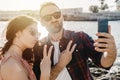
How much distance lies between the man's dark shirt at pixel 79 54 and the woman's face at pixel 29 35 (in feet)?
2.79

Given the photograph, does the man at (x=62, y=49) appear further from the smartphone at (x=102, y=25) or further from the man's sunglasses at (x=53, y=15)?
the smartphone at (x=102, y=25)

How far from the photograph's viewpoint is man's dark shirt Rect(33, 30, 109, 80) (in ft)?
15.9

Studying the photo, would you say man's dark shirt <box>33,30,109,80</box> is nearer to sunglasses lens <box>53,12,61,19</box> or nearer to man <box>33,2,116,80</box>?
man <box>33,2,116,80</box>

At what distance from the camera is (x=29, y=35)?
409 centimetres

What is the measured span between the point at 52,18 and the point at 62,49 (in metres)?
0.45

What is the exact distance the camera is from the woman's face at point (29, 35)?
4057 millimetres

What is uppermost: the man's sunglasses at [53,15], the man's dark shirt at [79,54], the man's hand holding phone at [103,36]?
the man's sunglasses at [53,15]

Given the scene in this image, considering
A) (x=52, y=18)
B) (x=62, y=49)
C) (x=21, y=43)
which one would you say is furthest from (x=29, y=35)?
(x=62, y=49)

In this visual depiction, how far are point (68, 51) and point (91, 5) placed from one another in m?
129

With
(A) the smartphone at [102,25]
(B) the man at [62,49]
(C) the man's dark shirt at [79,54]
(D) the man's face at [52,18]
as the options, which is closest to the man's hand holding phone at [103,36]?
(A) the smartphone at [102,25]

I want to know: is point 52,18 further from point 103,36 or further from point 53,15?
point 103,36

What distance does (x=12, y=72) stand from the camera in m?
3.64

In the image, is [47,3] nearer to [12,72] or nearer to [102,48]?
[102,48]

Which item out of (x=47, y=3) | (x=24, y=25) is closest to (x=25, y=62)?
(x=24, y=25)
